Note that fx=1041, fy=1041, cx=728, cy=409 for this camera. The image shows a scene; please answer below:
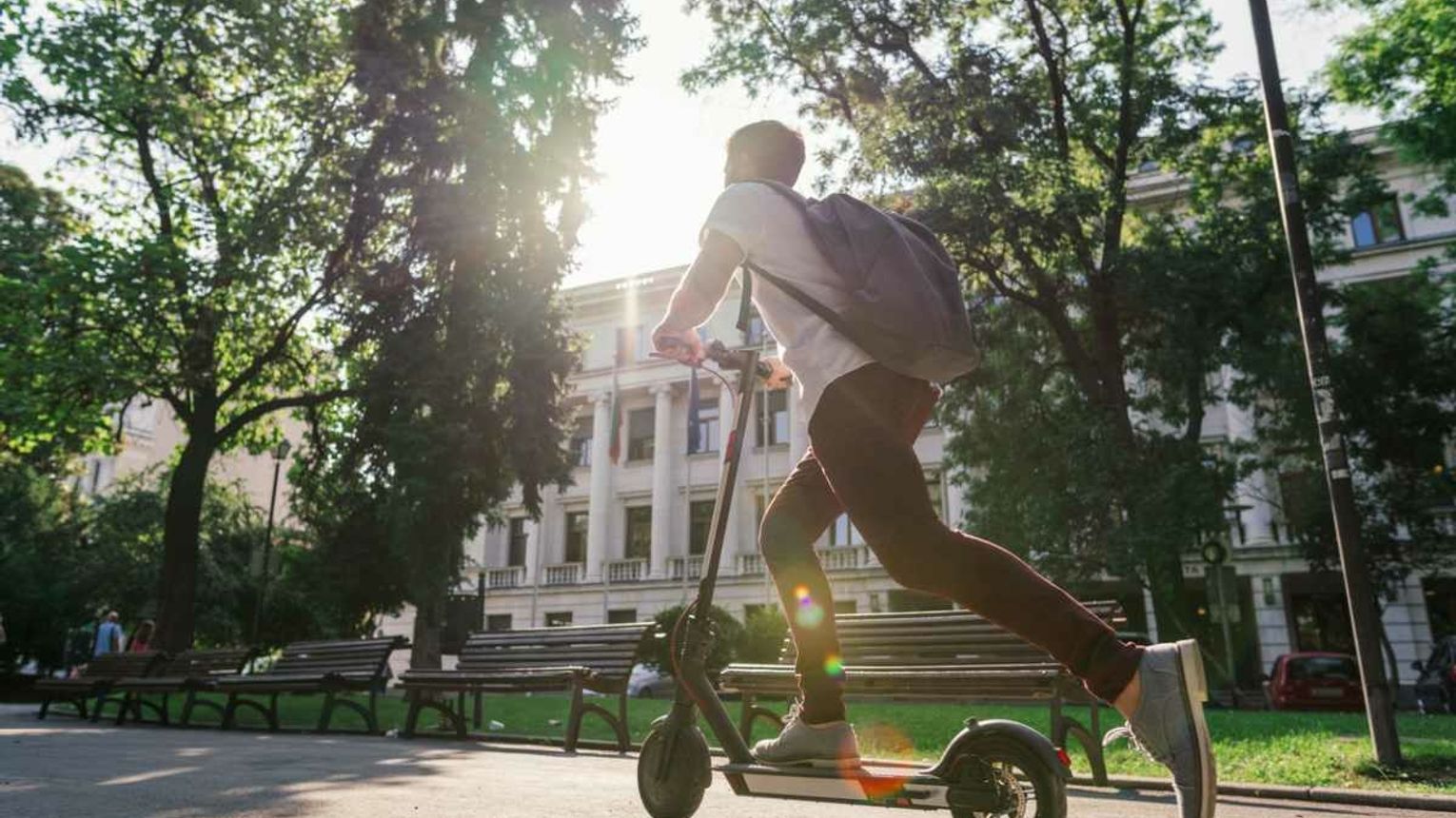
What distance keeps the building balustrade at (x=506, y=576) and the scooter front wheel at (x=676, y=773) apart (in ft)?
137

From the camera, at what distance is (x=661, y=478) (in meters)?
41.8

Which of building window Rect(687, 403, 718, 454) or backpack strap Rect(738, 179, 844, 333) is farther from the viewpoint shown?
building window Rect(687, 403, 718, 454)

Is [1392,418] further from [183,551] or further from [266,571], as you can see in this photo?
[266,571]

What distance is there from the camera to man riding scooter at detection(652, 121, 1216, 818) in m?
2.26

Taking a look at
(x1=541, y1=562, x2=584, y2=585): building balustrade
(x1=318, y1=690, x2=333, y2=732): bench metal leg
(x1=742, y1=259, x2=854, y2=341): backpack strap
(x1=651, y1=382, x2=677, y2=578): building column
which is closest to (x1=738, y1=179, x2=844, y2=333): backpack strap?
(x1=742, y1=259, x2=854, y2=341): backpack strap

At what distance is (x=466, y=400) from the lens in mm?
16828

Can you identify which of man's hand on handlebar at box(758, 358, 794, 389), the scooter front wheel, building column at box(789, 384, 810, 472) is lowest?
the scooter front wheel

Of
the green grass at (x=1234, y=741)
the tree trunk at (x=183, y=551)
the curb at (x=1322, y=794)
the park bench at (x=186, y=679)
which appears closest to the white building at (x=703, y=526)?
the tree trunk at (x=183, y=551)

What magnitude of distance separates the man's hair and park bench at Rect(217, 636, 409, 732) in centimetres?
800

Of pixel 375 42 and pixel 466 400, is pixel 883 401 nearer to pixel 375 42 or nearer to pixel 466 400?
pixel 466 400

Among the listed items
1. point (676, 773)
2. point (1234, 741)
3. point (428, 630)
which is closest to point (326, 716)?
point (428, 630)

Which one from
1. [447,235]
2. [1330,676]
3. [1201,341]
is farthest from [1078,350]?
[447,235]

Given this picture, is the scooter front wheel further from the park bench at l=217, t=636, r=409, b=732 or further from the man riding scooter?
Answer: the park bench at l=217, t=636, r=409, b=732

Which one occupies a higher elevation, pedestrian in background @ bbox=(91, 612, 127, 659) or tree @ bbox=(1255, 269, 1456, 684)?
tree @ bbox=(1255, 269, 1456, 684)
